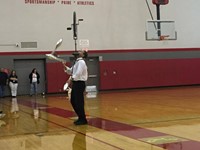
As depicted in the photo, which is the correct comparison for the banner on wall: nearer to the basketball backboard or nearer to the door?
the door

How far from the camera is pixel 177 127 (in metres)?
8.00

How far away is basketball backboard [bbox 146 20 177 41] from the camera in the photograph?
23125mm

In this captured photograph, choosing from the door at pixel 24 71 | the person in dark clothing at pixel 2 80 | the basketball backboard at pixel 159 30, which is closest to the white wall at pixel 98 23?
the door at pixel 24 71

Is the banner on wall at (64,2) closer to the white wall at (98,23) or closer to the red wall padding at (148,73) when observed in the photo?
the white wall at (98,23)

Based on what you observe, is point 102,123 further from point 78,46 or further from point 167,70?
point 167,70

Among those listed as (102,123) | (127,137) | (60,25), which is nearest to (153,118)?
(102,123)

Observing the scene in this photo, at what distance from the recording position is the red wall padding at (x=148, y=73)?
2494 cm

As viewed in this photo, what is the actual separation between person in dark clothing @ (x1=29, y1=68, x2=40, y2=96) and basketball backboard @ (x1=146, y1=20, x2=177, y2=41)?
24.5 ft

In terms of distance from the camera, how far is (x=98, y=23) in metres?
24.7

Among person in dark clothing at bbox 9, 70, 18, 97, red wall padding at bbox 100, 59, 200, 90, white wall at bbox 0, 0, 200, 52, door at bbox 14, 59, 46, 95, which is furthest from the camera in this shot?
red wall padding at bbox 100, 59, 200, 90

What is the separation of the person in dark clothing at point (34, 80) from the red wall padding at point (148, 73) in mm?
4432

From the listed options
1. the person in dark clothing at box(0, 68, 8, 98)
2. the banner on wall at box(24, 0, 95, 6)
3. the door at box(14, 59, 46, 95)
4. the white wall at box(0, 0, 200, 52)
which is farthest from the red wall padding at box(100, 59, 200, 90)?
the person in dark clothing at box(0, 68, 8, 98)

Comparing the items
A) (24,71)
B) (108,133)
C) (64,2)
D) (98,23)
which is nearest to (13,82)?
(24,71)

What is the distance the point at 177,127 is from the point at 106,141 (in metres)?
2.05
